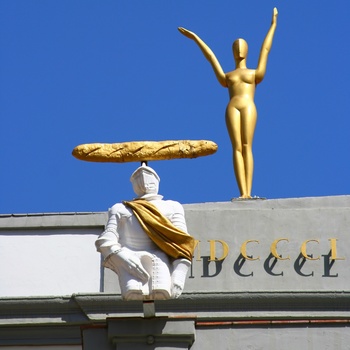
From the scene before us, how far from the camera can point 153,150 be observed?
32.4 meters

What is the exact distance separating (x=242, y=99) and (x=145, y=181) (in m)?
5.02

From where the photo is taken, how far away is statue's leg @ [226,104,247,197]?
35.8m

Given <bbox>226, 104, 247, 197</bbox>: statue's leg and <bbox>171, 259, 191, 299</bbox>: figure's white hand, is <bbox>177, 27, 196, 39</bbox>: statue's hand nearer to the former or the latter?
<bbox>226, 104, 247, 197</bbox>: statue's leg

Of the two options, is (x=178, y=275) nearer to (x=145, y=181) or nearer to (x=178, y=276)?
(x=178, y=276)

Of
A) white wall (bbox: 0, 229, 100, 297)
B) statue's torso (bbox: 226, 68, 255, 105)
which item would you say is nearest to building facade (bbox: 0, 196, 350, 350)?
white wall (bbox: 0, 229, 100, 297)

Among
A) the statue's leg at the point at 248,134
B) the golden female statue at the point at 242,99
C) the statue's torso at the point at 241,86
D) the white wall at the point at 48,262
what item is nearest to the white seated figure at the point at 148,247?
the white wall at the point at 48,262

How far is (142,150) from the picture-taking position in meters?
32.5

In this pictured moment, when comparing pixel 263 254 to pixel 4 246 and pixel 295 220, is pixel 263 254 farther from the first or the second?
pixel 4 246

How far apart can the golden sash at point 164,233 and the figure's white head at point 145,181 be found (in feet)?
1.39

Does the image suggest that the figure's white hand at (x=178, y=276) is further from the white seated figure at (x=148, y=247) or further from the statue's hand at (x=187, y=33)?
the statue's hand at (x=187, y=33)

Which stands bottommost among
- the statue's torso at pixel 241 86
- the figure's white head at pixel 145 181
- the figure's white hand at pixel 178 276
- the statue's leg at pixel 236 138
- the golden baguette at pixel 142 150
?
the figure's white hand at pixel 178 276

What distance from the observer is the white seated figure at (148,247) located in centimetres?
3053

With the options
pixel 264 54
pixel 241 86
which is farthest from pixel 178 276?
pixel 264 54

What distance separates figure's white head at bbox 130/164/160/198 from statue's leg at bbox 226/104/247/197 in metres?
4.09
